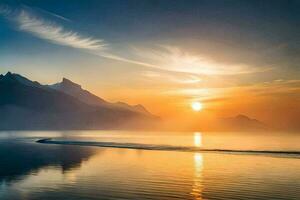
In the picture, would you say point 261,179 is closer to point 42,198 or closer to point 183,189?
point 183,189

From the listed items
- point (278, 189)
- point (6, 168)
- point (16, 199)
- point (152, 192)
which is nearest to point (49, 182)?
point (16, 199)

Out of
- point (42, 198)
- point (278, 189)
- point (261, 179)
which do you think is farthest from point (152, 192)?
point (261, 179)

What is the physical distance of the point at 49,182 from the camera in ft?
168

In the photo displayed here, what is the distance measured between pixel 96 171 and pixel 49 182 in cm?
1327

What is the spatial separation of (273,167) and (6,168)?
47604 millimetres

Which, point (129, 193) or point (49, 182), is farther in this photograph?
point (49, 182)

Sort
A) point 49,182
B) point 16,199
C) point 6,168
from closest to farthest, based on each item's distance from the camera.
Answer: point 16,199 < point 49,182 < point 6,168

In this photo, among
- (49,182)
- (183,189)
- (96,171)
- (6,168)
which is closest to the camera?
(183,189)

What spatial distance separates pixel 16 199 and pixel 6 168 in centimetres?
3120

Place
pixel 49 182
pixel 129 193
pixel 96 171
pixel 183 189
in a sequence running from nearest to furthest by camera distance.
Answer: pixel 129 193
pixel 183 189
pixel 49 182
pixel 96 171

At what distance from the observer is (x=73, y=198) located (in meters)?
39.9

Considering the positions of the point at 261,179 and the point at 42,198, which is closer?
the point at 42,198

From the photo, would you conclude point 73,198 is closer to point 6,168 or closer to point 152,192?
point 152,192

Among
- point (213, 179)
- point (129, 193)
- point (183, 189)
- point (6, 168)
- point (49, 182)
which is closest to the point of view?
point (129, 193)
